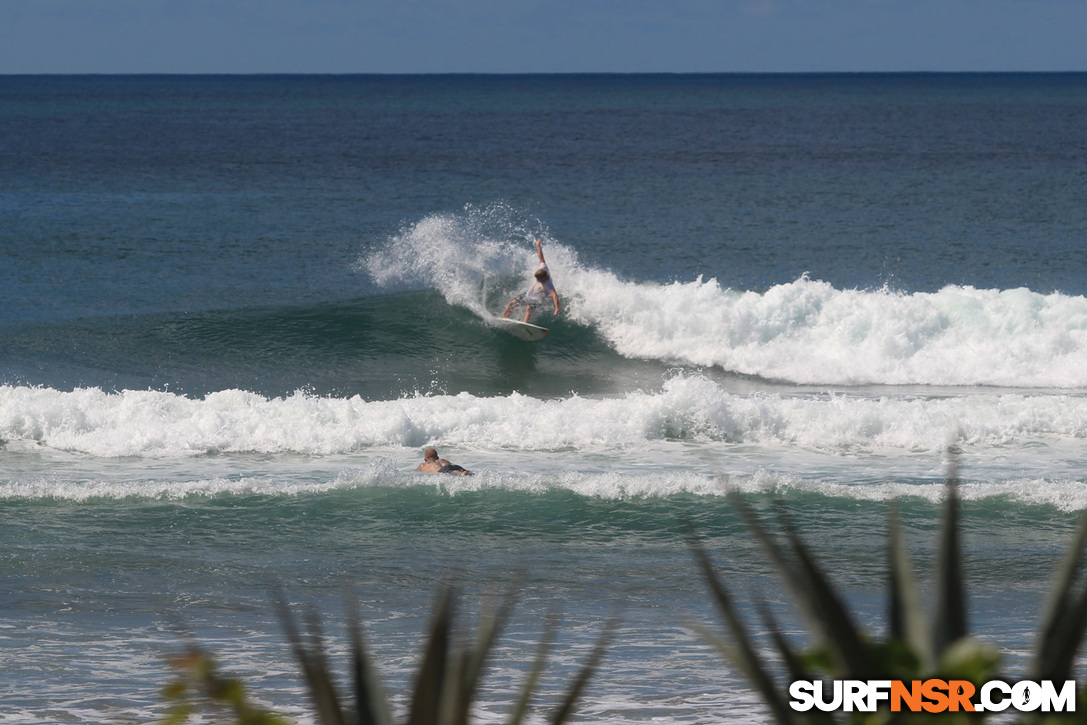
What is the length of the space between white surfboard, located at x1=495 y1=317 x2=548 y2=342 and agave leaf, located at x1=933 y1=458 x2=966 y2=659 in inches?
754

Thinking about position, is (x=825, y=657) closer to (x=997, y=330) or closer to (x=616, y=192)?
(x=997, y=330)

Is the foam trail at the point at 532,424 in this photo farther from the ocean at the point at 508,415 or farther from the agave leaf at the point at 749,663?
the agave leaf at the point at 749,663

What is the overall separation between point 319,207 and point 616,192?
40.7ft

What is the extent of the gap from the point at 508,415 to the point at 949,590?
48.2ft

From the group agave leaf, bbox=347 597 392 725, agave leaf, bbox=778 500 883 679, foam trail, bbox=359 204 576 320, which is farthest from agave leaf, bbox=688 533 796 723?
foam trail, bbox=359 204 576 320

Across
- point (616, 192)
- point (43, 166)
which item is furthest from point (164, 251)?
point (43, 166)

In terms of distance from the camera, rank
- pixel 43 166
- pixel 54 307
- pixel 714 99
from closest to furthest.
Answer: pixel 54 307
pixel 43 166
pixel 714 99

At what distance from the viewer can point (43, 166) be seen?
58.5 metres

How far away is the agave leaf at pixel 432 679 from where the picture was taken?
2.00 metres

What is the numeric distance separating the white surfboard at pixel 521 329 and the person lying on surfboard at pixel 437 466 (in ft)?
23.9

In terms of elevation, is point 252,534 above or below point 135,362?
below

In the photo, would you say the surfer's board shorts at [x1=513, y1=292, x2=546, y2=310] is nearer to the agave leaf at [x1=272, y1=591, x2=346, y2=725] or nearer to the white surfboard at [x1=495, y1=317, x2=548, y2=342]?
the white surfboard at [x1=495, y1=317, x2=548, y2=342]

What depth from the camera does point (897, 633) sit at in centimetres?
198

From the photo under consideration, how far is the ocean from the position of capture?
901cm
